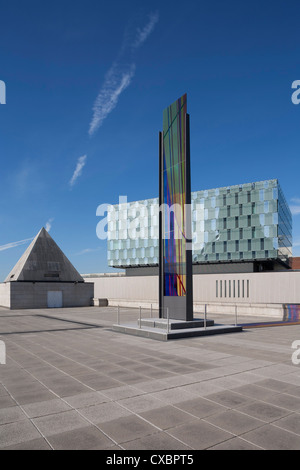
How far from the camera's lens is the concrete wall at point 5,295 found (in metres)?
37.4

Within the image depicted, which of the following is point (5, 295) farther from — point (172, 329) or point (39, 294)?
point (172, 329)

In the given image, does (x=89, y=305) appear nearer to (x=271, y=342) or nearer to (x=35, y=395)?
(x=271, y=342)

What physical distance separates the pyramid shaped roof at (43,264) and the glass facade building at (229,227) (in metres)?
26.7

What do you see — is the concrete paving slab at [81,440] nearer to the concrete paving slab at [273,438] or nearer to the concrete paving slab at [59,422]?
the concrete paving slab at [59,422]

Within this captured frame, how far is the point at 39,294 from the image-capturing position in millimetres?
38625

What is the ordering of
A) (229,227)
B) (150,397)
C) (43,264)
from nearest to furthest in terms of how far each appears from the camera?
(150,397) → (43,264) → (229,227)

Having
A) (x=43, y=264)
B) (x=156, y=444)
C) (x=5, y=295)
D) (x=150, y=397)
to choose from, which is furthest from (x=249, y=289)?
(x=156, y=444)

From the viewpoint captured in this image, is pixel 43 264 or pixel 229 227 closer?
pixel 43 264

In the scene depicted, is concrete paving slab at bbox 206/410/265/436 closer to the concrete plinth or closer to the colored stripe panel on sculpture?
the concrete plinth

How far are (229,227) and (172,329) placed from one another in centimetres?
4752

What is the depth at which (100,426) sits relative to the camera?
5.47 m

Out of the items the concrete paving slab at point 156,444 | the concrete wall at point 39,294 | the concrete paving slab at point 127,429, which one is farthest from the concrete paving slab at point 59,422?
the concrete wall at point 39,294

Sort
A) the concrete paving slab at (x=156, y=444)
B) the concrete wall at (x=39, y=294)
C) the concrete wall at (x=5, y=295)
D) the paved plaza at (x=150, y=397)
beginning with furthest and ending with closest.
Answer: the concrete wall at (x=5, y=295)
the concrete wall at (x=39, y=294)
the paved plaza at (x=150, y=397)
the concrete paving slab at (x=156, y=444)

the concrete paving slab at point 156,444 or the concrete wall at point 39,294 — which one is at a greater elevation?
the concrete paving slab at point 156,444
